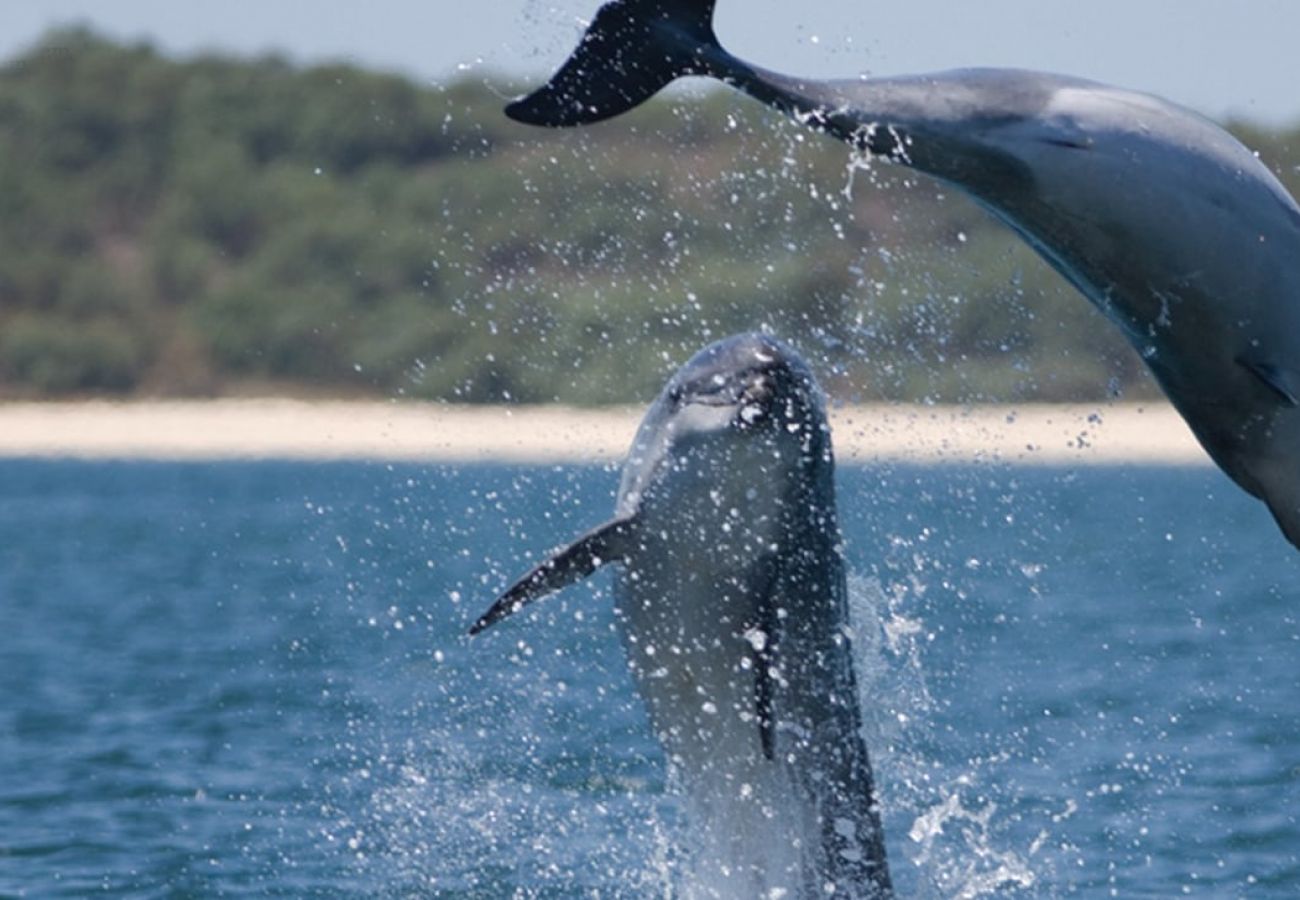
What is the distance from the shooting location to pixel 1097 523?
2953 inches

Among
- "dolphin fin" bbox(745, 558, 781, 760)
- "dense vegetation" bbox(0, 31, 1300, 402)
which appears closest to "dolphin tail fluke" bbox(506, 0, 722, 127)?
"dolphin fin" bbox(745, 558, 781, 760)

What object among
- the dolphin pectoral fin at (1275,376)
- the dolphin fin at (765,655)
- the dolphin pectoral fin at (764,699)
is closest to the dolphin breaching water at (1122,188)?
the dolphin pectoral fin at (1275,376)

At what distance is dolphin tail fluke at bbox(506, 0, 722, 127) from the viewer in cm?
1080

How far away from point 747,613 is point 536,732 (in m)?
10.5

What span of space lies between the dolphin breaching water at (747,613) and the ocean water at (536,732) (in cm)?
77

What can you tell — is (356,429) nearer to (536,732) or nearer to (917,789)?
(536,732)

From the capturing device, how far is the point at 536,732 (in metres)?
22.5

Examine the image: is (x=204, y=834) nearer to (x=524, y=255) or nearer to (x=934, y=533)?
(x=934, y=533)

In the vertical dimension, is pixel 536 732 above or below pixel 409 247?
above

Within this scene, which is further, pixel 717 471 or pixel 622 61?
pixel 717 471

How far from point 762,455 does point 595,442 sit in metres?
91.4

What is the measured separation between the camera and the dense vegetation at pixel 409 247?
86.2 m

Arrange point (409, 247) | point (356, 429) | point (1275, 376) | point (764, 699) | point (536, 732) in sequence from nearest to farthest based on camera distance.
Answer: point (1275, 376)
point (764, 699)
point (536, 732)
point (356, 429)
point (409, 247)

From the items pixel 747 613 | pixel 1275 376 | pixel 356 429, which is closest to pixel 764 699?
pixel 747 613
